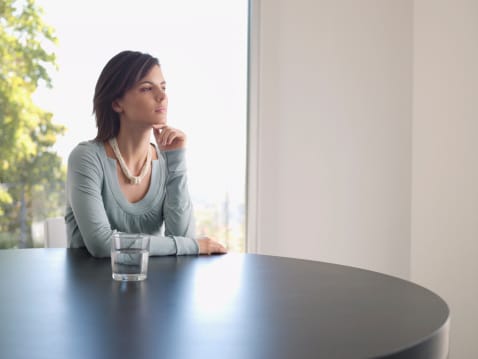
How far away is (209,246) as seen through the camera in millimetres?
1658

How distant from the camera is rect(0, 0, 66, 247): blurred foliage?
313 centimetres

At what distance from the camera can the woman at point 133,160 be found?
189 centimetres

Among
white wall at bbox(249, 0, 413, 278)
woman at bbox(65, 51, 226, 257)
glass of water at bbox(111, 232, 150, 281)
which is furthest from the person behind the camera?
white wall at bbox(249, 0, 413, 278)

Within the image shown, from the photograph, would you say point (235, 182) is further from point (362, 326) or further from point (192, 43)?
point (362, 326)

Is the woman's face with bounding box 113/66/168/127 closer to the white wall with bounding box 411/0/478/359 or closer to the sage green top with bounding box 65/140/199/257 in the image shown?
the sage green top with bounding box 65/140/199/257

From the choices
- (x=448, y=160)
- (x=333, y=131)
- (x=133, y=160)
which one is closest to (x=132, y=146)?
(x=133, y=160)

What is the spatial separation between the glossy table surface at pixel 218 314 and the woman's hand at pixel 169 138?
743mm

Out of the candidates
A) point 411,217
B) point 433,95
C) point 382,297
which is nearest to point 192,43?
point 433,95

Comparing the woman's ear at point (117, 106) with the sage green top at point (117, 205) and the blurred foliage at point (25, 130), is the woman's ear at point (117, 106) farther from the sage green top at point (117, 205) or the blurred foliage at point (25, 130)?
the blurred foliage at point (25, 130)

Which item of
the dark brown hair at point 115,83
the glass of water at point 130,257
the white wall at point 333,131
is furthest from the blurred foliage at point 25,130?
the glass of water at point 130,257

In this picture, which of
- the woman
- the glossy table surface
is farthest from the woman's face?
the glossy table surface

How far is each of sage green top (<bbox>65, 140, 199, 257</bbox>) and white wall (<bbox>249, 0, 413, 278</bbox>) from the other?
1.43 meters

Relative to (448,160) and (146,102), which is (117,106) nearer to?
(146,102)

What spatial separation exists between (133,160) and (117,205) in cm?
18
